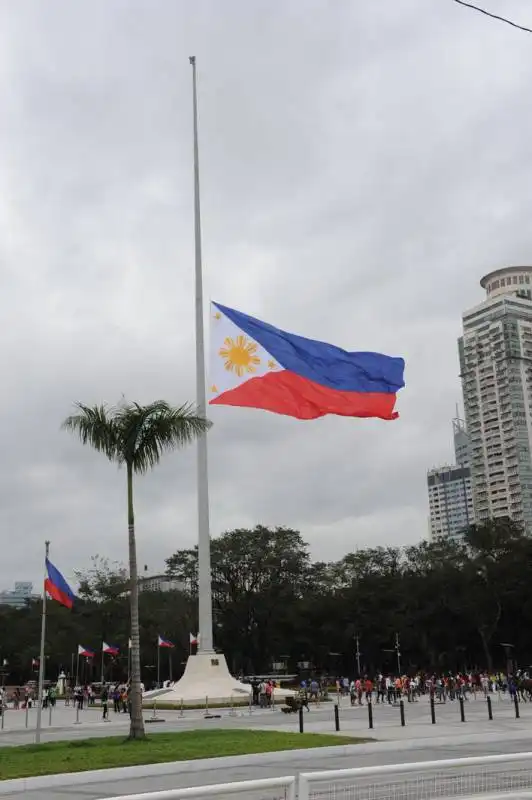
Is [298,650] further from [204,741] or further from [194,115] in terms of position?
[204,741]

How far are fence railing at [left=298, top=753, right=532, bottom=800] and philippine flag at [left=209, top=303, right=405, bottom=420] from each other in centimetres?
1817

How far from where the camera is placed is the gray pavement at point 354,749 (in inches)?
537

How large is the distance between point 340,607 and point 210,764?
73.9 meters

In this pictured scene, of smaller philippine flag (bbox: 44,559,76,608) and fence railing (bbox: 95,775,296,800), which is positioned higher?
smaller philippine flag (bbox: 44,559,76,608)

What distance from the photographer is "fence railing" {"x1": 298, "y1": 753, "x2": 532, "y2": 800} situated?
668cm

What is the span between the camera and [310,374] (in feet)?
85.8

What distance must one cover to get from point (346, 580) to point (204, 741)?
7498 centimetres

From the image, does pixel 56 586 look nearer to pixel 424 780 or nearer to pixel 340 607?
pixel 424 780

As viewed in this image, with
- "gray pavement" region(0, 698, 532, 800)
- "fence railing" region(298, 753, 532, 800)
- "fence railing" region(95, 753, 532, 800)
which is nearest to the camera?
"fence railing" region(95, 753, 532, 800)

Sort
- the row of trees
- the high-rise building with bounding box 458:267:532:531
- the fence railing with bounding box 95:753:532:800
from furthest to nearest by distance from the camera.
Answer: the high-rise building with bounding box 458:267:532:531 < the row of trees < the fence railing with bounding box 95:753:532:800

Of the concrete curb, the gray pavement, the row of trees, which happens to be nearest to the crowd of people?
the gray pavement

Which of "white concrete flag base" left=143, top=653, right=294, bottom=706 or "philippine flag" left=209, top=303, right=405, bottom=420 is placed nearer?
"philippine flag" left=209, top=303, right=405, bottom=420

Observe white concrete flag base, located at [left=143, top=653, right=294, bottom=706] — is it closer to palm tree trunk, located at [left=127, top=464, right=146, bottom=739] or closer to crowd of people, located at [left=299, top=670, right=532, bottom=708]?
crowd of people, located at [left=299, top=670, right=532, bottom=708]

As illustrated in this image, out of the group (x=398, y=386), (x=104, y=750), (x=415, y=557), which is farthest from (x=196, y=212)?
(x=415, y=557)
